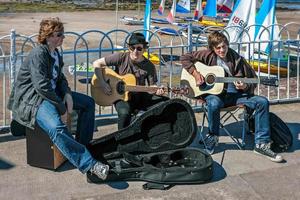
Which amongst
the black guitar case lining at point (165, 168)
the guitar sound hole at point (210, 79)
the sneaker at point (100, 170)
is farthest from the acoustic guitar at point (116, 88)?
the sneaker at point (100, 170)

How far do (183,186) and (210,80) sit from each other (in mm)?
1407

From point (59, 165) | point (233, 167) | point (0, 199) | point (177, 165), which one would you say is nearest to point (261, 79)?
point (233, 167)

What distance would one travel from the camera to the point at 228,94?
Result: 579cm

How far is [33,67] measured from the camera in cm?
480

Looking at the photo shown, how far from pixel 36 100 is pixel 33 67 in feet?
1.04

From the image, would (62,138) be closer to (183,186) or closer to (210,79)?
(183,186)

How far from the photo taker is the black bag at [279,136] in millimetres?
5672

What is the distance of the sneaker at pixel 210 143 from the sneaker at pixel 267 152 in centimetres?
45

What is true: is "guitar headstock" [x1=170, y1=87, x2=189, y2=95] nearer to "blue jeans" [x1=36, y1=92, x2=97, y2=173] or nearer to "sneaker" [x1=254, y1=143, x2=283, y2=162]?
"sneaker" [x1=254, y1=143, x2=283, y2=162]

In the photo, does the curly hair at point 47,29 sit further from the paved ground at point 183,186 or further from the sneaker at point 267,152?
the sneaker at point 267,152

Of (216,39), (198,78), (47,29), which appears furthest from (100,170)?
(216,39)

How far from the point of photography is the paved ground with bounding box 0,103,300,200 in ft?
15.2

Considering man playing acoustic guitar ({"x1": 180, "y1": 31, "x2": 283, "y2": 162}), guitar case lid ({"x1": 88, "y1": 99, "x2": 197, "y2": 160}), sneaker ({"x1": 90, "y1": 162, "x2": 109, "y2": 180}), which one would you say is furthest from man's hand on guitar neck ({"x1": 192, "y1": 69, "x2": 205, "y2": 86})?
sneaker ({"x1": 90, "y1": 162, "x2": 109, "y2": 180})

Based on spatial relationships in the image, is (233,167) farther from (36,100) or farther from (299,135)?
(36,100)
